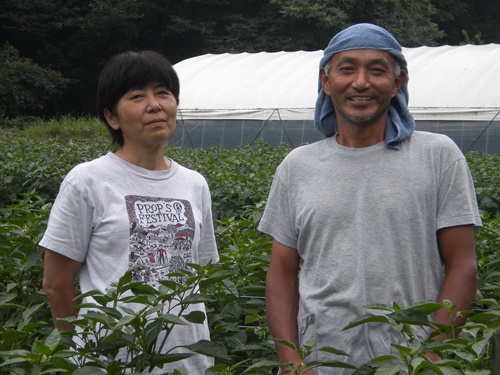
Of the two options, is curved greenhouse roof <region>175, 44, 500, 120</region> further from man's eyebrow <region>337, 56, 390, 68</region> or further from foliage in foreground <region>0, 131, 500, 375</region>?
man's eyebrow <region>337, 56, 390, 68</region>

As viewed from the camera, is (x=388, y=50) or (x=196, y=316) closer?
(x=196, y=316)

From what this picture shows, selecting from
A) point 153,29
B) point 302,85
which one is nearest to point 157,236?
point 302,85

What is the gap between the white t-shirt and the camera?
2652mm

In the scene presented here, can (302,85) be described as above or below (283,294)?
below

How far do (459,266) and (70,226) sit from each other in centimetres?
105

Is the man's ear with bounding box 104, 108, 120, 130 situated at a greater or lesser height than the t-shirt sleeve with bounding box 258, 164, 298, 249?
greater

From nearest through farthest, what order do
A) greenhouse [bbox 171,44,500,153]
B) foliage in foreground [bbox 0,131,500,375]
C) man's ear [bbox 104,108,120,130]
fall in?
1. foliage in foreground [bbox 0,131,500,375]
2. man's ear [bbox 104,108,120,130]
3. greenhouse [bbox 171,44,500,153]

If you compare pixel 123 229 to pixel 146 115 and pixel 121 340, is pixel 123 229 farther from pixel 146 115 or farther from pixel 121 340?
pixel 121 340

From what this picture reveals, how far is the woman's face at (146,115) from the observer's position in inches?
109

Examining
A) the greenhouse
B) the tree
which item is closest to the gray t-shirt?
the greenhouse

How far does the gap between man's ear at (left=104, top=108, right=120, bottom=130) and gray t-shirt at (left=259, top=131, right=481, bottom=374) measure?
2.17 feet

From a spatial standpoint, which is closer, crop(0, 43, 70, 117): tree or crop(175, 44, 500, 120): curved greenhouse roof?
crop(175, 44, 500, 120): curved greenhouse roof

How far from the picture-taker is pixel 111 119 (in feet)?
9.48

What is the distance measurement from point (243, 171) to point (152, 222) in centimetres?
506
